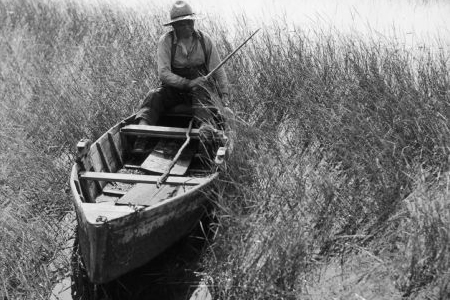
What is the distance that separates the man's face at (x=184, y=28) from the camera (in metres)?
5.15

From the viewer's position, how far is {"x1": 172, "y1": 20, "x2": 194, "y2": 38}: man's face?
5.15 m

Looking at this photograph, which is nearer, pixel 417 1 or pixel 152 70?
pixel 152 70

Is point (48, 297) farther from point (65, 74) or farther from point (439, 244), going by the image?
point (65, 74)

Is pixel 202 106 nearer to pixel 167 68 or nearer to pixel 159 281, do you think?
pixel 167 68

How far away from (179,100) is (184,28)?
77cm

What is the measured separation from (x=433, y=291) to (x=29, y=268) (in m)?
2.70

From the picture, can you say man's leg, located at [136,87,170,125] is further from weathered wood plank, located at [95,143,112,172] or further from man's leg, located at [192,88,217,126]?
weathered wood plank, located at [95,143,112,172]

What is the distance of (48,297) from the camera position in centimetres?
357

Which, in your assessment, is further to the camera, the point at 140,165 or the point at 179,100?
the point at 179,100

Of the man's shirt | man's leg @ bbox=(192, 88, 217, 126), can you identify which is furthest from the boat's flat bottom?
the man's shirt

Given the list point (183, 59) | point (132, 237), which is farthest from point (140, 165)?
point (132, 237)

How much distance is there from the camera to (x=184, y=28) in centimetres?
519

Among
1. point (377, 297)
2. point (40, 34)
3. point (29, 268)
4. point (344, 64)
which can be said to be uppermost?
point (40, 34)

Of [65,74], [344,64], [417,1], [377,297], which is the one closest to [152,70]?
[65,74]
